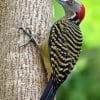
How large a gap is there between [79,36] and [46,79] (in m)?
0.61

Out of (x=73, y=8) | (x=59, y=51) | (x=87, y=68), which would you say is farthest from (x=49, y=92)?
(x=87, y=68)

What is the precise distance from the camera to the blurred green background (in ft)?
34.0

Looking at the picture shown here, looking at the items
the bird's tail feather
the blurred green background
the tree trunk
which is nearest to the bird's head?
the tree trunk

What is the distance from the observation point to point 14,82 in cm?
703

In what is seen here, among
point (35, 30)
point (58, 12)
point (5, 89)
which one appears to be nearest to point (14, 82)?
point (5, 89)

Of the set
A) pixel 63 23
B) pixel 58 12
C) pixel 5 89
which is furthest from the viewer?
pixel 58 12

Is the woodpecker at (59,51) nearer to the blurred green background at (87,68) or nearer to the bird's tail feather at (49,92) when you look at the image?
the bird's tail feather at (49,92)

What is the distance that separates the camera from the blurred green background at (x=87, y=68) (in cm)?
1035

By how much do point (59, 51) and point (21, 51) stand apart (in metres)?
0.40

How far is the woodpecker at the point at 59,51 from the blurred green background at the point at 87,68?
9.19 ft

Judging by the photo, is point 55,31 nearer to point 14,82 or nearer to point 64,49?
point 64,49

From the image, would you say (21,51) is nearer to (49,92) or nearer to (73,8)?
(49,92)

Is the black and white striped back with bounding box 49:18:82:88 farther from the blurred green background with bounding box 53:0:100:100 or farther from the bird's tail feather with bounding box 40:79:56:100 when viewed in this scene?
the blurred green background with bounding box 53:0:100:100

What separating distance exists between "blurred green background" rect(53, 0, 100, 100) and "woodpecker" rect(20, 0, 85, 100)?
2800mm
